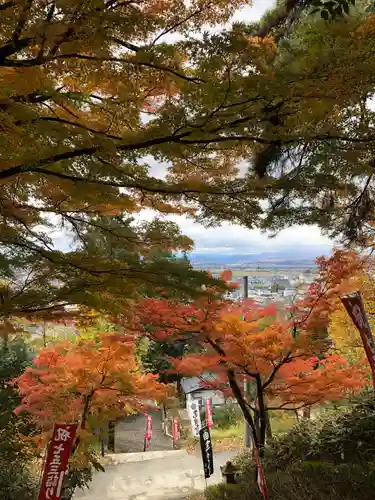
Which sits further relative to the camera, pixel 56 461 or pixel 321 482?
pixel 56 461

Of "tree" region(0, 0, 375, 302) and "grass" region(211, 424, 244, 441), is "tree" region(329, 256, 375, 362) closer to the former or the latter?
"tree" region(0, 0, 375, 302)

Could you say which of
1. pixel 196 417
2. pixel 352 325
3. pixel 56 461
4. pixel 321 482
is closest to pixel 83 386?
pixel 56 461

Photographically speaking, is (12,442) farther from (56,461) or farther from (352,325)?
(352,325)

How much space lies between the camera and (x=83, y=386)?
7.09 meters

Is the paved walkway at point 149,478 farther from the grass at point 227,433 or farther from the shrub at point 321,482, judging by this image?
the shrub at point 321,482

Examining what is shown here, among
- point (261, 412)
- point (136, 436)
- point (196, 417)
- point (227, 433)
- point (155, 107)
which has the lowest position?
point (136, 436)

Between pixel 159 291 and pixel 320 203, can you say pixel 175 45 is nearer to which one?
pixel 159 291

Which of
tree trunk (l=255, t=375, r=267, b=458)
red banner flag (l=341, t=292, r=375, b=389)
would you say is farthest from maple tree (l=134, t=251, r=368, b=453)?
red banner flag (l=341, t=292, r=375, b=389)

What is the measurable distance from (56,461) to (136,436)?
47.2ft

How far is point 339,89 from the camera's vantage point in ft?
8.56

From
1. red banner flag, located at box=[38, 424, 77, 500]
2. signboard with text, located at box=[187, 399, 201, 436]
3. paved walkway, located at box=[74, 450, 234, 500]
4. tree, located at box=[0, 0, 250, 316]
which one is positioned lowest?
paved walkway, located at box=[74, 450, 234, 500]

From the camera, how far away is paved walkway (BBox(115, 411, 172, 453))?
17.5 m

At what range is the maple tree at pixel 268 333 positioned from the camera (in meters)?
5.75

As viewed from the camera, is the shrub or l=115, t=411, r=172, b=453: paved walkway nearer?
the shrub
